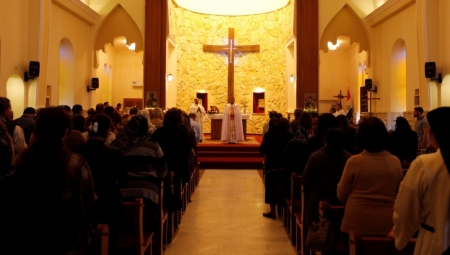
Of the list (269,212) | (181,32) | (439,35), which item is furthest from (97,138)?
(181,32)

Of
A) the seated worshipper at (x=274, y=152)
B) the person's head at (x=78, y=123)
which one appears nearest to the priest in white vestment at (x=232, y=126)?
the seated worshipper at (x=274, y=152)

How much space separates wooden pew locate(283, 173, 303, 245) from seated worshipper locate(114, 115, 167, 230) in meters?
1.63

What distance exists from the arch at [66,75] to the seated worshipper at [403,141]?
37.0 feet

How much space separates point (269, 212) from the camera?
680 cm

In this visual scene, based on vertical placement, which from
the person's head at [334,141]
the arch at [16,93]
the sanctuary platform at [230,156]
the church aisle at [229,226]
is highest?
the arch at [16,93]

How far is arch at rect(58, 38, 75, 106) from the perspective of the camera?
14.6 m

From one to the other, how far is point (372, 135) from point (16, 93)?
10.8m

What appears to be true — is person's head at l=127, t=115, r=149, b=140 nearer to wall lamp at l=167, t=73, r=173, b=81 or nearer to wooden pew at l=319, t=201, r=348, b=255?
wooden pew at l=319, t=201, r=348, b=255

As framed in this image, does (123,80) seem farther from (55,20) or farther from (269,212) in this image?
(269,212)

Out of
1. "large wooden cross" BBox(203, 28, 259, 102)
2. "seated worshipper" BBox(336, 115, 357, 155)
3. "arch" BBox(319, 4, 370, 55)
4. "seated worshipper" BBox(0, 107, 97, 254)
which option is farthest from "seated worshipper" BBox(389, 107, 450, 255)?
"large wooden cross" BBox(203, 28, 259, 102)

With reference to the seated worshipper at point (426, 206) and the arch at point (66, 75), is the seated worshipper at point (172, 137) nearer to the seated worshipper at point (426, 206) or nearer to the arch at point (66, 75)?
the seated worshipper at point (426, 206)

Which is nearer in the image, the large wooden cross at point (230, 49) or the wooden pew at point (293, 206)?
the wooden pew at point (293, 206)

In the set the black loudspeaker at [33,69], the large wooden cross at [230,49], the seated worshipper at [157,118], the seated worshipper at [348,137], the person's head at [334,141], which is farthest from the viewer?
the large wooden cross at [230,49]

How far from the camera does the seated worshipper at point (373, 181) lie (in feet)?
10.3
